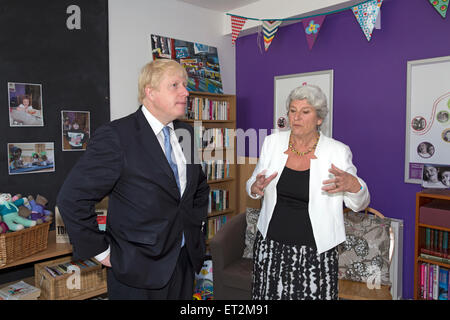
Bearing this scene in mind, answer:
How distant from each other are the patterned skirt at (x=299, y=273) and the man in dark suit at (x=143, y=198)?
1.49 ft

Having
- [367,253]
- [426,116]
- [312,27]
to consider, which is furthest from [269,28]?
[367,253]

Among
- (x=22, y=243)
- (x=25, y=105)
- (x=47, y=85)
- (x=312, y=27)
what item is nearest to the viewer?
(x=22, y=243)

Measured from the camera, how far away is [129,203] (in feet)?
4.68

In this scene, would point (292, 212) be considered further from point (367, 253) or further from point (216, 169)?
point (216, 169)

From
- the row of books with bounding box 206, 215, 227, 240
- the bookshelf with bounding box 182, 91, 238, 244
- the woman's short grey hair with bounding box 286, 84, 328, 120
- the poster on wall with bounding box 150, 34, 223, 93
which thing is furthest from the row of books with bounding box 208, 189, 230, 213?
the woman's short grey hair with bounding box 286, 84, 328, 120

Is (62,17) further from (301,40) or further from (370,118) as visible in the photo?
(370,118)

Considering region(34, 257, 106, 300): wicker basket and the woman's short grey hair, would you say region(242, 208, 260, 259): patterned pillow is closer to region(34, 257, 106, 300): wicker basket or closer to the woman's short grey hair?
region(34, 257, 106, 300): wicker basket

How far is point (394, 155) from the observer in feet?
10.9

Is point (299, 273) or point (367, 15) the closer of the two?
point (299, 273)

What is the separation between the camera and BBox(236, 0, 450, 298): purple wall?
3139 mm

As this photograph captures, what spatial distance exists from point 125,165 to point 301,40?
3.21m

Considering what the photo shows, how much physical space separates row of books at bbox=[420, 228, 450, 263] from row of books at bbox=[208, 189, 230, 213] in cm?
218

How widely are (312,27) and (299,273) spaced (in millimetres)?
2758
